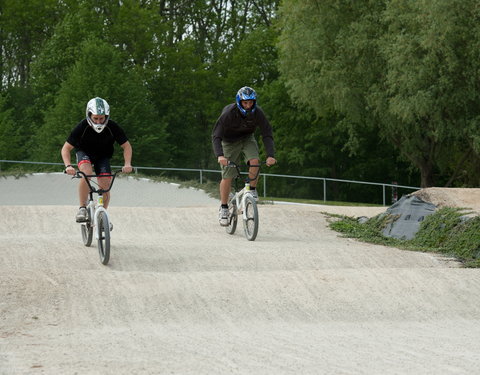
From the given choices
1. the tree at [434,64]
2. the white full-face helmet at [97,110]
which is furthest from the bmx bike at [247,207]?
the tree at [434,64]

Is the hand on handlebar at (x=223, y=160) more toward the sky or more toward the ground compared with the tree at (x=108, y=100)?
more toward the ground

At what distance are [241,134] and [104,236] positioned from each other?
3.42 m

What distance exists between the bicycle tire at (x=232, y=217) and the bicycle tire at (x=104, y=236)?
331 cm

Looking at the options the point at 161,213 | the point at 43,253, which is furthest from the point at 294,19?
the point at 43,253

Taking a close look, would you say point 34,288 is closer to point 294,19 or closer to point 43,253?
point 43,253

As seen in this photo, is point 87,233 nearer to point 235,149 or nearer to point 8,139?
point 235,149

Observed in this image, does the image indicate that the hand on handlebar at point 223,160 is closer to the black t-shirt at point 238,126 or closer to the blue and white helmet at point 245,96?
the black t-shirt at point 238,126

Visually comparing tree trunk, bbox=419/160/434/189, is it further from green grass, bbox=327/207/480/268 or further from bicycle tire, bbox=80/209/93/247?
bicycle tire, bbox=80/209/93/247

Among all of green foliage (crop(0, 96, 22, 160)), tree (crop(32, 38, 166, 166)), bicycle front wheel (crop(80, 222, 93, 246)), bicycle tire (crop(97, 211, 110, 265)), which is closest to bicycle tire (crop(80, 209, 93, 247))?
bicycle front wheel (crop(80, 222, 93, 246))

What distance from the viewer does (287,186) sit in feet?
143

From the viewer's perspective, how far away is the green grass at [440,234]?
12320 millimetres

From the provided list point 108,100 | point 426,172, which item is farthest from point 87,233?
point 108,100

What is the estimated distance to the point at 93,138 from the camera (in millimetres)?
10492

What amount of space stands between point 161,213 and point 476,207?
18.3 feet
